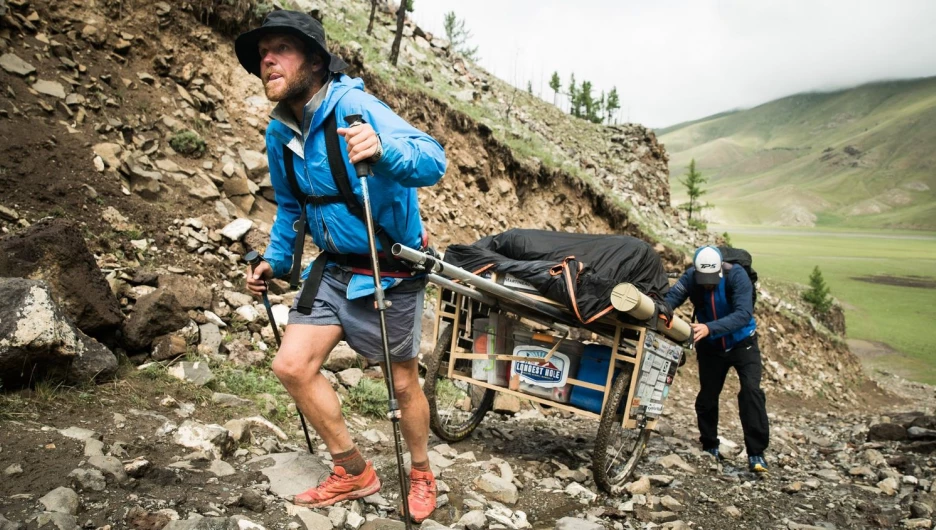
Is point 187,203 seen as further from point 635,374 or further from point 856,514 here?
point 856,514

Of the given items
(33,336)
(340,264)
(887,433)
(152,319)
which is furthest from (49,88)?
(887,433)

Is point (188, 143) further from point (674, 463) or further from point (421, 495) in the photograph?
point (674, 463)

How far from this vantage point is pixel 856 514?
6191mm

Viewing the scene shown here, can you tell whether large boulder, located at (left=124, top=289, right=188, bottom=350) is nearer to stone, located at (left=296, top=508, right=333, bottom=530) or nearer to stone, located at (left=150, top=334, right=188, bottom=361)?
stone, located at (left=150, top=334, right=188, bottom=361)

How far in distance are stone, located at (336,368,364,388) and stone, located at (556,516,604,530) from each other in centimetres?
319

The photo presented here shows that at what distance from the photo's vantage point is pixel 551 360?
5941 millimetres

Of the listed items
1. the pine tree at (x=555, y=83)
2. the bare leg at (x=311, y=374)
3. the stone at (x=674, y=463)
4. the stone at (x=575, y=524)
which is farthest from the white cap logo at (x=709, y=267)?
the pine tree at (x=555, y=83)

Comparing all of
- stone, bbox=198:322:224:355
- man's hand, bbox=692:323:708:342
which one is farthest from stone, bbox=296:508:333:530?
man's hand, bbox=692:323:708:342

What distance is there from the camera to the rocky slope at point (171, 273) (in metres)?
3.99

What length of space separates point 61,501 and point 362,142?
239 cm

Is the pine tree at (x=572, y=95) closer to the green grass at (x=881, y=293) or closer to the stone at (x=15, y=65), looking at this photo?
the green grass at (x=881, y=293)

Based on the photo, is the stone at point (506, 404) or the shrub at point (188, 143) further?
the shrub at point (188, 143)

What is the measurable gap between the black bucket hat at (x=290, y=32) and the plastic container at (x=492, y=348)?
321cm

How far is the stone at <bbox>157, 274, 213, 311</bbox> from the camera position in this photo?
22.5 feet
